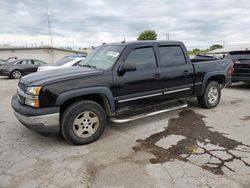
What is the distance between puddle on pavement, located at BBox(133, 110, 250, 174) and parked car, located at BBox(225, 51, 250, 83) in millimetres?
4984

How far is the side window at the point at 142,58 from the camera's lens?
4.32 m

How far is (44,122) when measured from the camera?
11.3ft

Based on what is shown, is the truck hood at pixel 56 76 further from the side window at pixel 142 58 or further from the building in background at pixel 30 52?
the building in background at pixel 30 52

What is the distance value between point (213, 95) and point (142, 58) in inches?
107

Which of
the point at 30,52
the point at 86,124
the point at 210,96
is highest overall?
the point at 30,52

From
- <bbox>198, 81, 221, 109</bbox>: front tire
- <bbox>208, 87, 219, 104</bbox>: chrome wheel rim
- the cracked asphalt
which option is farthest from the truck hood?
<bbox>208, 87, 219, 104</bbox>: chrome wheel rim

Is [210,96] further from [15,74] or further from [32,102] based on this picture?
[15,74]

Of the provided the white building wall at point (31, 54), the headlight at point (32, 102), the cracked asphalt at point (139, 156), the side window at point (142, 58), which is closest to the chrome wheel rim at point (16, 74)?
the cracked asphalt at point (139, 156)

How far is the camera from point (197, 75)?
5312mm

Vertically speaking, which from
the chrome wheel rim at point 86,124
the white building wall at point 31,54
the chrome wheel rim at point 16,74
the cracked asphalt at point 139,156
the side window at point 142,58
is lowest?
the cracked asphalt at point 139,156

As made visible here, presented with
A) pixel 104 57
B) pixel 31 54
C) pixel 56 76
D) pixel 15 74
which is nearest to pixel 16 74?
pixel 15 74

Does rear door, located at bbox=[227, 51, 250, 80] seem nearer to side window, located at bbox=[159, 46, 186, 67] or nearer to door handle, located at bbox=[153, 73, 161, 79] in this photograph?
side window, located at bbox=[159, 46, 186, 67]

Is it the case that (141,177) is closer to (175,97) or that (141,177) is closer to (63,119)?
(63,119)

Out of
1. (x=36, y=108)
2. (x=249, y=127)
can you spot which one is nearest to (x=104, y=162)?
(x=36, y=108)
